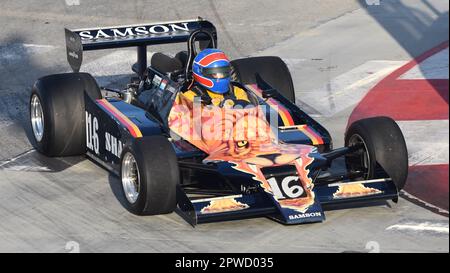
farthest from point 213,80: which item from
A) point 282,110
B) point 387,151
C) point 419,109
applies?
point 419,109

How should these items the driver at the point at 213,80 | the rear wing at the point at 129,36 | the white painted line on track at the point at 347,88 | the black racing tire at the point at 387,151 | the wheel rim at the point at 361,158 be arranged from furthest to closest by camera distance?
the white painted line on track at the point at 347,88 < the rear wing at the point at 129,36 < the driver at the point at 213,80 < the wheel rim at the point at 361,158 < the black racing tire at the point at 387,151

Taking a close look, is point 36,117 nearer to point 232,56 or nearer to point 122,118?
point 122,118

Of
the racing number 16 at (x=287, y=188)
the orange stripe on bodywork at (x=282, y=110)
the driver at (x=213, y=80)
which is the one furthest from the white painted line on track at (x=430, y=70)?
the racing number 16 at (x=287, y=188)

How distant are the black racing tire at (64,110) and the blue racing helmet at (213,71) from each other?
152 centimetres

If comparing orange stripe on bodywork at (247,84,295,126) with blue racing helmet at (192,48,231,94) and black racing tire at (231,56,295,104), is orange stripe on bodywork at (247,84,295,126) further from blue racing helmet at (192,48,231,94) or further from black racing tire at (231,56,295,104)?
blue racing helmet at (192,48,231,94)

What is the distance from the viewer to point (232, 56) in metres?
19.8

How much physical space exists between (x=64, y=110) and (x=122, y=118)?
89cm

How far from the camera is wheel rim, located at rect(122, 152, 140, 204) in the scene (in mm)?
13055

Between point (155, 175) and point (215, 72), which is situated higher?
point (215, 72)

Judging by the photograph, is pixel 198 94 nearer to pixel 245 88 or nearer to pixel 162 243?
pixel 245 88

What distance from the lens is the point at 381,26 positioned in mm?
20922

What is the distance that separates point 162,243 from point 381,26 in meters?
9.71

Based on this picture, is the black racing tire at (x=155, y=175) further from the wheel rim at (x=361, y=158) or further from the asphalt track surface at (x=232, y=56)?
the wheel rim at (x=361, y=158)

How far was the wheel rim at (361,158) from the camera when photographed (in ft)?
43.2
